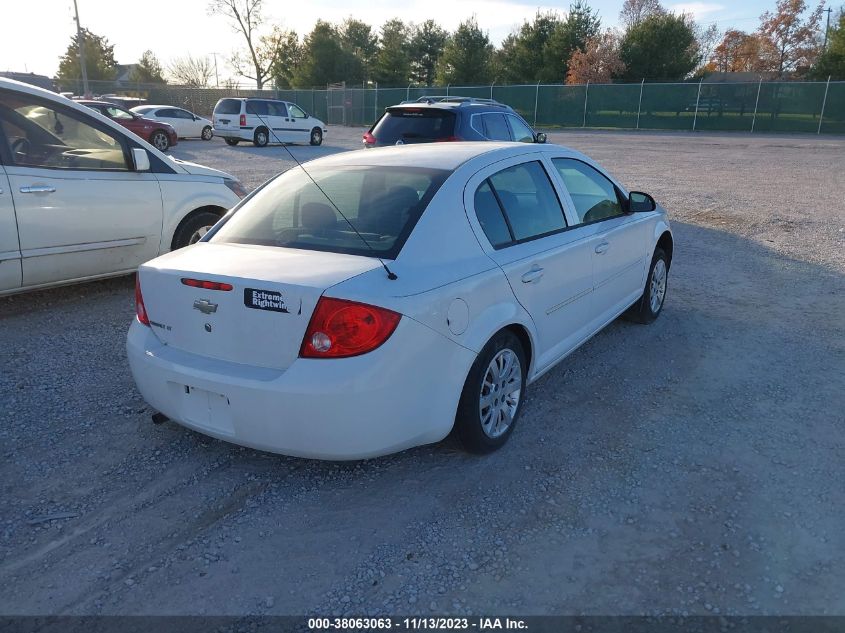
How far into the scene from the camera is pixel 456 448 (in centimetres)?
357

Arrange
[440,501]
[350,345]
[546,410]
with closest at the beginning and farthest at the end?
[350,345], [440,501], [546,410]

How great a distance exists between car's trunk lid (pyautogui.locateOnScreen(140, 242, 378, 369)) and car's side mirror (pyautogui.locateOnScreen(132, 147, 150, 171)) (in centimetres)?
298

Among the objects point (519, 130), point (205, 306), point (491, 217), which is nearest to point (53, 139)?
point (205, 306)

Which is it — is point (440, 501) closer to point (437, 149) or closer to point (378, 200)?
point (378, 200)

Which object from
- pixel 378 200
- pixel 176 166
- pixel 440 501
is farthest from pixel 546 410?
Result: pixel 176 166

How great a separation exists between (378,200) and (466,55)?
52517 mm

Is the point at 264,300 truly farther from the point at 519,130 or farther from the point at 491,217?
the point at 519,130

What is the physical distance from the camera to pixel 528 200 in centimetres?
407

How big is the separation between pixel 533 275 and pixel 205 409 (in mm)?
1842

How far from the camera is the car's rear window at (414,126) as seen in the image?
31.8ft

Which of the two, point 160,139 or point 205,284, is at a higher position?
point 205,284

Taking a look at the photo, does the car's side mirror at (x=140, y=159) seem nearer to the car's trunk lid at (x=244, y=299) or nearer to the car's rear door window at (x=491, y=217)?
the car's trunk lid at (x=244, y=299)

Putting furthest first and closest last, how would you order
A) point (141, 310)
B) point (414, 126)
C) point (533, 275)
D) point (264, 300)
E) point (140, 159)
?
point (414, 126) → point (140, 159) → point (533, 275) → point (141, 310) → point (264, 300)

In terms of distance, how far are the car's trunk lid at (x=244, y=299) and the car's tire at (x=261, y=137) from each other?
22540 millimetres
